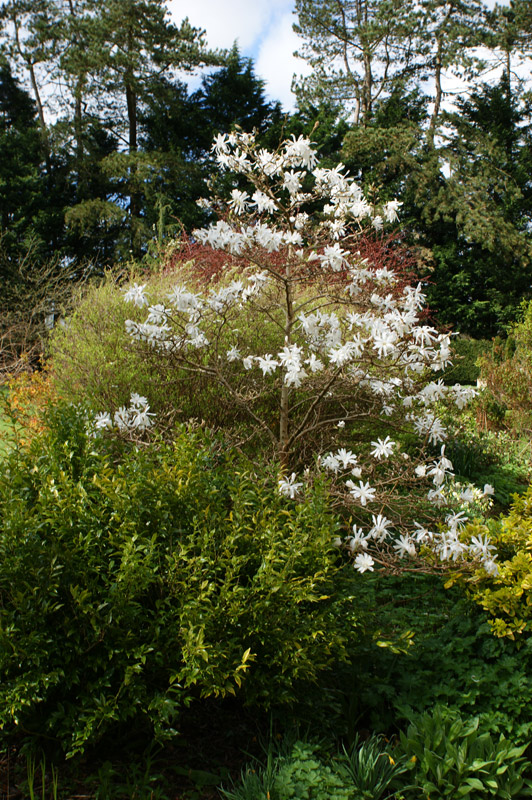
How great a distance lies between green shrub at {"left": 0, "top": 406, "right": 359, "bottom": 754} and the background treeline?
16832 mm

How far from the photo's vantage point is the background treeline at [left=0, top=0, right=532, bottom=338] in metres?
18.4

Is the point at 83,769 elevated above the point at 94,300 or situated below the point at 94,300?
below

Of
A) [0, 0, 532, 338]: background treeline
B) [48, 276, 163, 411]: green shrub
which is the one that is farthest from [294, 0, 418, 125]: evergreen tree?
[48, 276, 163, 411]: green shrub

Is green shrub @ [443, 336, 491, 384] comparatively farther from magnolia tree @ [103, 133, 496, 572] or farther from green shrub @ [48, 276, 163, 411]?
magnolia tree @ [103, 133, 496, 572]

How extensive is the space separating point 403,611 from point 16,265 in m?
A: 16.6

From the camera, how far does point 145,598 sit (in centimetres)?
228

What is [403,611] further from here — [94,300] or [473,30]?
[473,30]

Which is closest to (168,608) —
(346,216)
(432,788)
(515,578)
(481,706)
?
(432,788)

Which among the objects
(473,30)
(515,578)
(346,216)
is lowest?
(515,578)

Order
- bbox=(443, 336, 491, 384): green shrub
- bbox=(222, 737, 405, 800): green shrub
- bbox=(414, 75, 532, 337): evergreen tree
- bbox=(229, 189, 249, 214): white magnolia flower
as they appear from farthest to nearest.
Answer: bbox=(414, 75, 532, 337): evergreen tree < bbox=(443, 336, 491, 384): green shrub < bbox=(229, 189, 249, 214): white magnolia flower < bbox=(222, 737, 405, 800): green shrub

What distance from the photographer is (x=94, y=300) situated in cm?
617

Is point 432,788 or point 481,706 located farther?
point 481,706

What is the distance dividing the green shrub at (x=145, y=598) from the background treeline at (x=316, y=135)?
16832mm

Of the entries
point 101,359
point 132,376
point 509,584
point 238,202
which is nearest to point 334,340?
point 238,202
